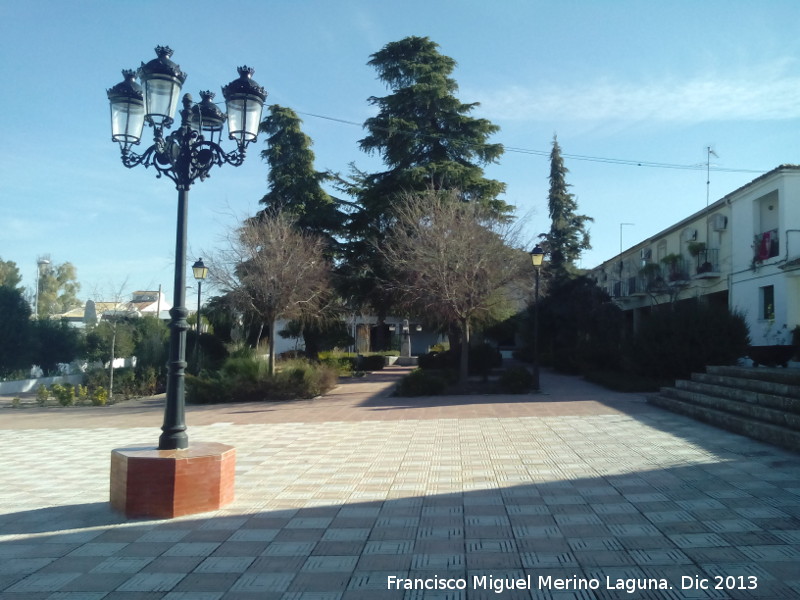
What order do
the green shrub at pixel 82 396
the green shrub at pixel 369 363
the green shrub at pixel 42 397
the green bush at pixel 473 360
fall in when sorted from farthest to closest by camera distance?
1. the green shrub at pixel 369 363
2. the green bush at pixel 473 360
3. the green shrub at pixel 82 396
4. the green shrub at pixel 42 397

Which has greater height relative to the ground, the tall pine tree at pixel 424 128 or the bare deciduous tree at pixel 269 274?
the tall pine tree at pixel 424 128

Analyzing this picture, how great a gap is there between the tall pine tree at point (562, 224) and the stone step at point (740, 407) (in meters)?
21.8

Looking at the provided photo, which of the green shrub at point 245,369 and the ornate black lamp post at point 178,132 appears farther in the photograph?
the green shrub at point 245,369

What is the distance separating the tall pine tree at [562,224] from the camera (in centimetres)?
3622

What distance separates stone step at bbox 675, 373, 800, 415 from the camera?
9.55 metres

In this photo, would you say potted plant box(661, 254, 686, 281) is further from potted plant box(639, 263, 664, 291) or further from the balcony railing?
the balcony railing

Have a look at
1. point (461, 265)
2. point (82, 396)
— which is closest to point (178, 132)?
point (461, 265)

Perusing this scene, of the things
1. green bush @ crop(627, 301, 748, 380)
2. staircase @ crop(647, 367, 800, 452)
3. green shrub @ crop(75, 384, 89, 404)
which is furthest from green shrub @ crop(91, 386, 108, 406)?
green bush @ crop(627, 301, 748, 380)

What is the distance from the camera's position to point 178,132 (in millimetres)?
6930

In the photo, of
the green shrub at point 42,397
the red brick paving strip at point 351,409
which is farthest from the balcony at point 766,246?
the green shrub at point 42,397

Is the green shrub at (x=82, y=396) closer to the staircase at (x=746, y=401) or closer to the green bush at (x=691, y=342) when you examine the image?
the staircase at (x=746, y=401)

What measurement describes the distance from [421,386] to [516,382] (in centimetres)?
279

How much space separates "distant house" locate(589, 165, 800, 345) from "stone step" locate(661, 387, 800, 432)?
7743mm

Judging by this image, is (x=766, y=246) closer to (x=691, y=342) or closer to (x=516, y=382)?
(x=691, y=342)
